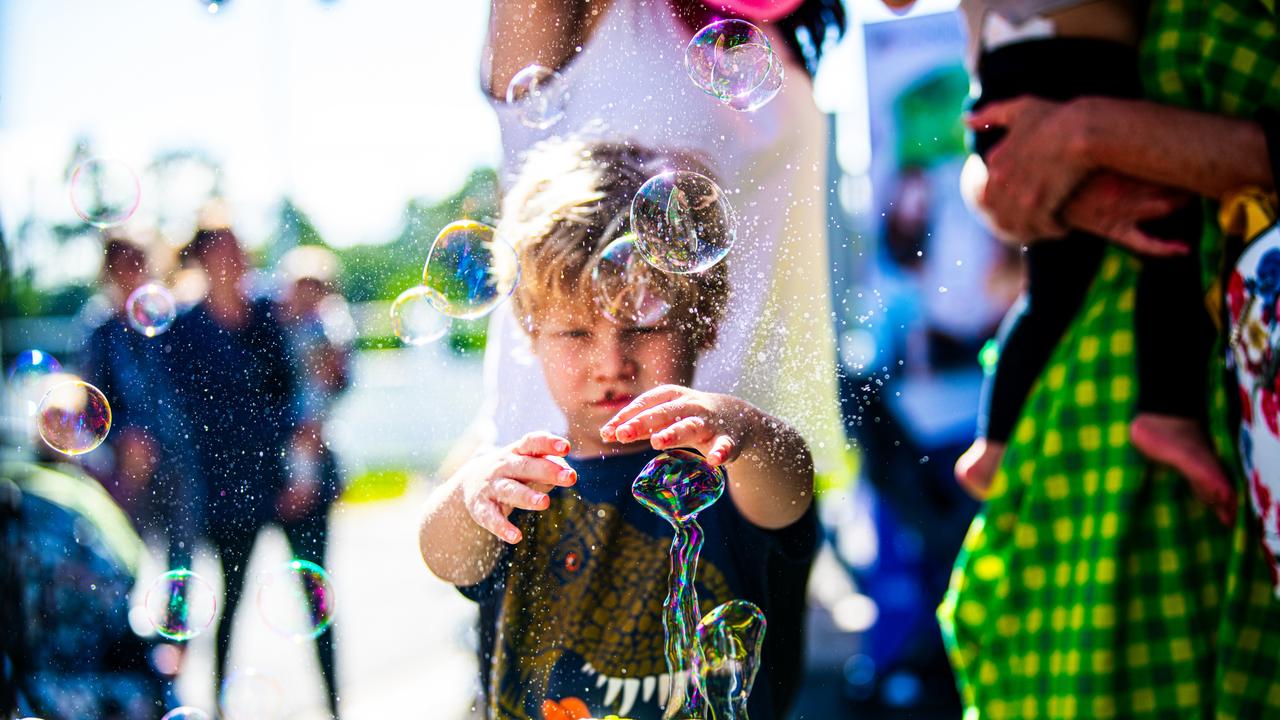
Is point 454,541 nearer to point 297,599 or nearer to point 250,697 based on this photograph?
point 297,599

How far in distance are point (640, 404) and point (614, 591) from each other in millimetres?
251

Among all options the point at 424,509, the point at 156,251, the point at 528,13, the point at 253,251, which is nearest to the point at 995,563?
the point at 424,509

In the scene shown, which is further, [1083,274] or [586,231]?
[586,231]

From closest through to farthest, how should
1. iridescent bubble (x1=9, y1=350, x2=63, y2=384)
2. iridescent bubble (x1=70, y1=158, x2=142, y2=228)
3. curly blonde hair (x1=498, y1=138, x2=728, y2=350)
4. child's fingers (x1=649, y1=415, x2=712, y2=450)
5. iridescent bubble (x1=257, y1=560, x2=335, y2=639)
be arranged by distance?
child's fingers (x1=649, y1=415, x2=712, y2=450) < curly blonde hair (x1=498, y1=138, x2=728, y2=350) < iridescent bubble (x1=257, y1=560, x2=335, y2=639) < iridescent bubble (x1=70, y1=158, x2=142, y2=228) < iridescent bubble (x1=9, y1=350, x2=63, y2=384)

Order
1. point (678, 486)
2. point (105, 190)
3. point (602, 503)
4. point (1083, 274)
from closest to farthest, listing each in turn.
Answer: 1. point (1083, 274)
2. point (678, 486)
3. point (602, 503)
4. point (105, 190)

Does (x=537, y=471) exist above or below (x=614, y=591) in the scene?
above

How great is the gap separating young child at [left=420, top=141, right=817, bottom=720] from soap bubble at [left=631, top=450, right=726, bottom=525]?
5 cm

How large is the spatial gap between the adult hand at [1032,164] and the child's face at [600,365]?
41 centimetres

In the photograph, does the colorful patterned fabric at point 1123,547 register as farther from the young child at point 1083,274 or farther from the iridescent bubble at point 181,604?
the iridescent bubble at point 181,604

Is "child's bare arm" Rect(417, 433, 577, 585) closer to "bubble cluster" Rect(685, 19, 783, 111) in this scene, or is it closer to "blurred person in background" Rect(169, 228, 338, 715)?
"blurred person in background" Rect(169, 228, 338, 715)

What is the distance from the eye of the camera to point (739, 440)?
124 cm

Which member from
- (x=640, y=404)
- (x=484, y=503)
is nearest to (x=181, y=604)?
(x=484, y=503)

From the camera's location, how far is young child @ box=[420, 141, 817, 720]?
4.16ft

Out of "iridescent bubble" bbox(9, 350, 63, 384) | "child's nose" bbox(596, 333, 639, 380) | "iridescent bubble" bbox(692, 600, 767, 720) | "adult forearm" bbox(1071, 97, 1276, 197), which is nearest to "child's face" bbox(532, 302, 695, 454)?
"child's nose" bbox(596, 333, 639, 380)
